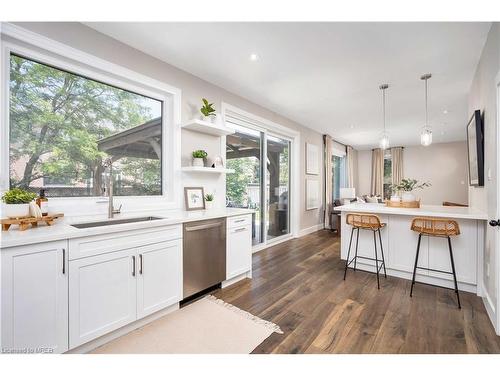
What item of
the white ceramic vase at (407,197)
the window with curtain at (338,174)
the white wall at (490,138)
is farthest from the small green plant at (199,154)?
the window with curtain at (338,174)

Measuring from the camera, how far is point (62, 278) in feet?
5.00

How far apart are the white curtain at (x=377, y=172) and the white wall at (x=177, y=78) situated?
6268 mm

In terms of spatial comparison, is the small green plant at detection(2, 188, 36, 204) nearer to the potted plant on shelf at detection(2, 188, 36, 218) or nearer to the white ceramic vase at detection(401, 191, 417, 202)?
the potted plant on shelf at detection(2, 188, 36, 218)

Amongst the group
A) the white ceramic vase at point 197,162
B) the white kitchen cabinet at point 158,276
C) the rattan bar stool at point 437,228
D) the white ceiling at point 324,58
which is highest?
the white ceiling at point 324,58

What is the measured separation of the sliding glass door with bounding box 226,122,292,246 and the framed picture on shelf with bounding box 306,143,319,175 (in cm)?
66

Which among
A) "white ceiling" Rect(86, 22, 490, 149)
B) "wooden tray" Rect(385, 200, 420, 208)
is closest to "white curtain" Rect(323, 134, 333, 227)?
"white ceiling" Rect(86, 22, 490, 149)

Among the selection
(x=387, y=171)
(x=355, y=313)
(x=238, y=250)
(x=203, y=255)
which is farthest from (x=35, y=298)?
(x=387, y=171)

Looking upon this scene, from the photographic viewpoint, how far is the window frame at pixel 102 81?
5.86 feet

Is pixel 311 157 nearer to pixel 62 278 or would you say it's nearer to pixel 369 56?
pixel 369 56

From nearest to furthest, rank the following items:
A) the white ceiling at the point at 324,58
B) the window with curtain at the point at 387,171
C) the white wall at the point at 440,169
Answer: the white ceiling at the point at 324,58
the white wall at the point at 440,169
the window with curtain at the point at 387,171

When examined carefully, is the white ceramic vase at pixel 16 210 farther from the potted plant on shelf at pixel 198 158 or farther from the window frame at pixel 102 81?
the potted plant on shelf at pixel 198 158

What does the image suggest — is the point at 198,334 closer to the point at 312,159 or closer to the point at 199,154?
the point at 199,154

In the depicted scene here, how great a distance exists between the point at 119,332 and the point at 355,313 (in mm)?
2057
